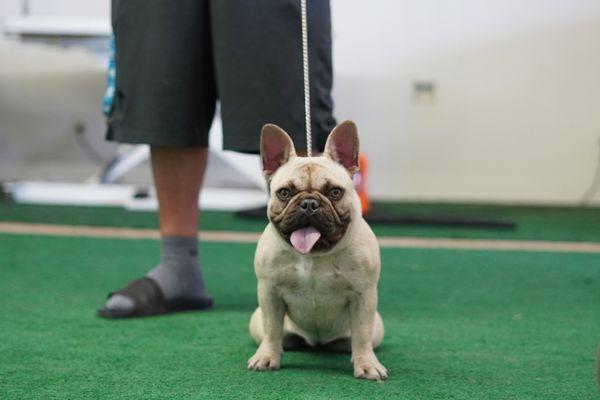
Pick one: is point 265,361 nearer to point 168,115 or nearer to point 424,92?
point 168,115

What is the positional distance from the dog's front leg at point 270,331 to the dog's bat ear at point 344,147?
0.82ft

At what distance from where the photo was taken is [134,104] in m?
2.01

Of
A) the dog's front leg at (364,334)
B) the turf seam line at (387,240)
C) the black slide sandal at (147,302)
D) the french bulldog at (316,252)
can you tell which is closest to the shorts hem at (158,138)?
the black slide sandal at (147,302)

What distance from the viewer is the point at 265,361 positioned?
1502 mm

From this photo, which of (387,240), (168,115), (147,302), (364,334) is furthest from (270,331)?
(387,240)

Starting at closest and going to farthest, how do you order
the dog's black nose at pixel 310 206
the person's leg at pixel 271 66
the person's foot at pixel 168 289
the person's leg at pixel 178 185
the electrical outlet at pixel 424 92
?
the dog's black nose at pixel 310 206, the person's leg at pixel 271 66, the person's foot at pixel 168 289, the person's leg at pixel 178 185, the electrical outlet at pixel 424 92

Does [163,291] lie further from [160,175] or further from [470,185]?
[470,185]

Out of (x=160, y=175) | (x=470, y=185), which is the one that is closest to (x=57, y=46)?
(x=470, y=185)

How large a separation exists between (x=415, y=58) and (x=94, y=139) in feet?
7.35

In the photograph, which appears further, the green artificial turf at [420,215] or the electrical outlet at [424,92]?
the electrical outlet at [424,92]

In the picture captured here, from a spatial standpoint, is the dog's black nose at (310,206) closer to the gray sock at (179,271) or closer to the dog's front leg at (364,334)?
the dog's front leg at (364,334)

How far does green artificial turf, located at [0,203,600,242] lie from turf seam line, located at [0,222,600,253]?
11 cm

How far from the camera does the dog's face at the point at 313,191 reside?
1.35m

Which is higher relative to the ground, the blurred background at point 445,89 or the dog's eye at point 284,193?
the dog's eye at point 284,193
